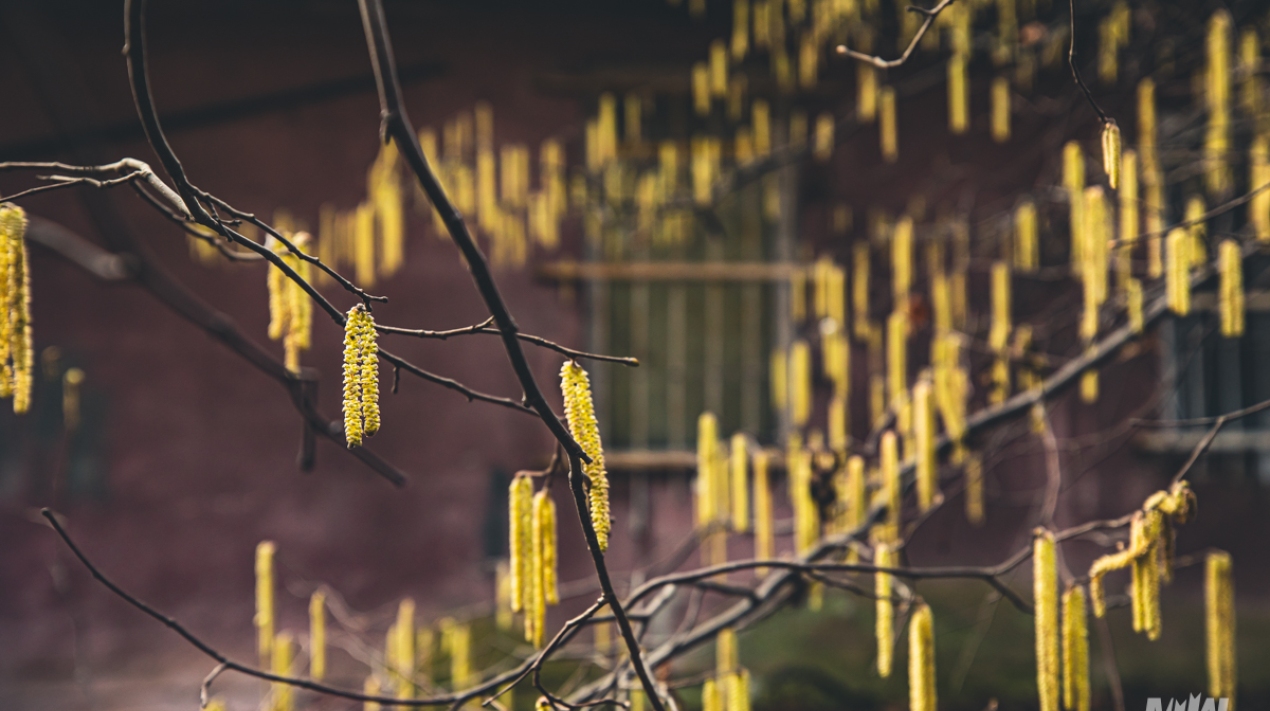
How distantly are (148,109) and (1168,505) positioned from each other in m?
1.67

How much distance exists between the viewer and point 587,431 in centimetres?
123

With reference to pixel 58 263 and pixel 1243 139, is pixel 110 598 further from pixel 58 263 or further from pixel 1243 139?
pixel 1243 139

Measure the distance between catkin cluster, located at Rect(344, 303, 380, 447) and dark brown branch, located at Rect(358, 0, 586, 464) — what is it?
14 centimetres

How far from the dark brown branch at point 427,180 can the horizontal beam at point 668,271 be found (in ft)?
13.0

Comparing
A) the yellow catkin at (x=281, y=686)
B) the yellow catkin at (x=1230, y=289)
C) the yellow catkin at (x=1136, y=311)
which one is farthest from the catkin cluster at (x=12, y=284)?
the yellow catkin at (x=1136, y=311)

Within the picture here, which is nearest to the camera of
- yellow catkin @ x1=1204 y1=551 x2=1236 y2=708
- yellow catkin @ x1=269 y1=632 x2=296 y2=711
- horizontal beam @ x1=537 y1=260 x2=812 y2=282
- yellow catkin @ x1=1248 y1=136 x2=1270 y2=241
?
yellow catkin @ x1=1204 y1=551 x2=1236 y2=708

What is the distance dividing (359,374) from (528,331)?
3.91 metres

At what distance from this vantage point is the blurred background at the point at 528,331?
4848mm

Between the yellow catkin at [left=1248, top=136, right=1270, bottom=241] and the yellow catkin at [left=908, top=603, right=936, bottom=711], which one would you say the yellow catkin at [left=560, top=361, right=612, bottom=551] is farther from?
the yellow catkin at [left=1248, top=136, right=1270, bottom=241]

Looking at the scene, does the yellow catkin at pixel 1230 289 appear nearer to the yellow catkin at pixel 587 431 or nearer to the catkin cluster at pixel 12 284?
the yellow catkin at pixel 587 431

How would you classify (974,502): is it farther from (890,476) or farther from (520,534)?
(520,534)

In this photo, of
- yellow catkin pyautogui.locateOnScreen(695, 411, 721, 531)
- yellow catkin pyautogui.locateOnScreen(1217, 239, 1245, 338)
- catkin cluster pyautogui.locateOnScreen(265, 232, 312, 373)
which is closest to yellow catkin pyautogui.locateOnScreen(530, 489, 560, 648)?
catkin cluster pyautogui.locateOnScreen(265, 232, 312, 373)

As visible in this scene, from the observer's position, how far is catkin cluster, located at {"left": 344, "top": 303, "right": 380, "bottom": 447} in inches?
43.4

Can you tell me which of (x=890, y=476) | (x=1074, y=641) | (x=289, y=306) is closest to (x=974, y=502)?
(x=890, y=476)
